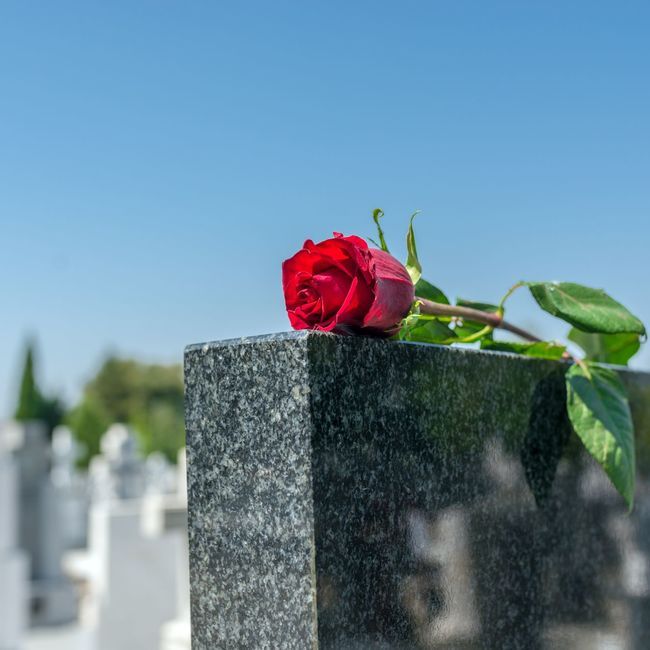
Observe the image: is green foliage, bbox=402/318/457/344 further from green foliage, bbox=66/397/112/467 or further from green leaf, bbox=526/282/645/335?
green foliage, bbox=66/397/112/467

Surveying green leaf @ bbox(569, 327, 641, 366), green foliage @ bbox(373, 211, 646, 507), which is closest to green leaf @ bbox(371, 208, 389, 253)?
green foliage @ bbox(373, 211, 646, 507)

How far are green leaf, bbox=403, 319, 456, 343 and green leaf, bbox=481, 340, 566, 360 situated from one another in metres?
0.09

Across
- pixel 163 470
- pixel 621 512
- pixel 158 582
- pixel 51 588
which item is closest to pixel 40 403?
pixel 163 470

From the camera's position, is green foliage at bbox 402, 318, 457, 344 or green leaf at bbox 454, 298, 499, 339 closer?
green foliage at bbox 402, 318, 457, 344

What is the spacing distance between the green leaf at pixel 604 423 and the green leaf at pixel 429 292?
27 cm

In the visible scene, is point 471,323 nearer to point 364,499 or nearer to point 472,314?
point 472,314

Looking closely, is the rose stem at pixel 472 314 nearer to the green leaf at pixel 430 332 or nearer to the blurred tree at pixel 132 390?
the green leaf at pixel 430 332

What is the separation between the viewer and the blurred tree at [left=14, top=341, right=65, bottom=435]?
29.9 metres

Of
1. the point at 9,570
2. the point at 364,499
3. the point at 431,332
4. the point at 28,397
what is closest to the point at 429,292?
the point at 431,332

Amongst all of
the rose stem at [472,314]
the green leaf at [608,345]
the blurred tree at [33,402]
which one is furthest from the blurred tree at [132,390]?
the rose stem at [472,314]

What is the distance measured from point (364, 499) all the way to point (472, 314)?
0.53 meters

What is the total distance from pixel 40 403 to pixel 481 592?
3126 centimetres

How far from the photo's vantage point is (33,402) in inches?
1187

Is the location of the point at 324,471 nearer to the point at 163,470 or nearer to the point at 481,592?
the point at 481,592
